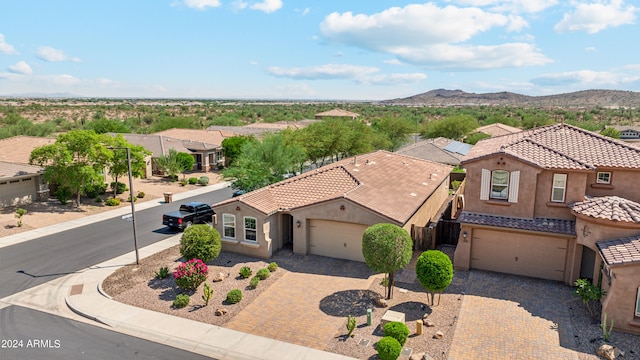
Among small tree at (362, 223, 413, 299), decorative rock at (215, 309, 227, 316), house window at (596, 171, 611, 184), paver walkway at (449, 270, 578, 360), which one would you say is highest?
house window at (596, 171, 611, 184)

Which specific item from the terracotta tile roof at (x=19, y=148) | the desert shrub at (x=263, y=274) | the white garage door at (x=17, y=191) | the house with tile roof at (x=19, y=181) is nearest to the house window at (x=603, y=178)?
the desert shrub at (x=263, y=274)

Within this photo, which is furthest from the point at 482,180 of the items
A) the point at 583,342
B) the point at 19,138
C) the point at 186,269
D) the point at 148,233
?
the point at 19,138

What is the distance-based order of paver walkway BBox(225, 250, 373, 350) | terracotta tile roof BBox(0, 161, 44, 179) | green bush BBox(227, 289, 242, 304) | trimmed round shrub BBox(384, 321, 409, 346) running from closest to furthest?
1. trimmed round shrub BBox(384, 321, 409, 346)
2. paver walkway BBox(225, 250, 373, 350)
3. green bush BBox(227, 289, 242, 304)
4. terracotta tile roof BBox(0, 161, 44, 179)

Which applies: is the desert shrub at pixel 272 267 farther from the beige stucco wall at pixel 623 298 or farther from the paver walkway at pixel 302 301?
the beige stucco wall at pixel 623 298

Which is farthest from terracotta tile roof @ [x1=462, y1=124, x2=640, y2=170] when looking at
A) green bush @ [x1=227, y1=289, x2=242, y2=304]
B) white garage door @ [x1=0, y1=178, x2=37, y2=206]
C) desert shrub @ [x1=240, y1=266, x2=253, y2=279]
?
white garage door @ [x1=0, y1=178, x2=37, y2=206]

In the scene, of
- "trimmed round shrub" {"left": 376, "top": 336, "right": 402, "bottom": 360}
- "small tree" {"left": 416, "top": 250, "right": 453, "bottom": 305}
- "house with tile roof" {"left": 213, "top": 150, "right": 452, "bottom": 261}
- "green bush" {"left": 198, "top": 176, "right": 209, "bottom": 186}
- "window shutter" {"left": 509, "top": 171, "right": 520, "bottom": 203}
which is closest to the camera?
"trimmed round shrub" {"left": 376, "top": 336, "right": 402, "bottom": 360}

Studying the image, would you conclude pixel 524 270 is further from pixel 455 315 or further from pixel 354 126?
pixel 354 126

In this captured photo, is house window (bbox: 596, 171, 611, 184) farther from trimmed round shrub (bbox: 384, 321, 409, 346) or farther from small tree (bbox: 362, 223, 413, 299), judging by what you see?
trimmed round shrub (bbox: 384, 321, 409, 346)
